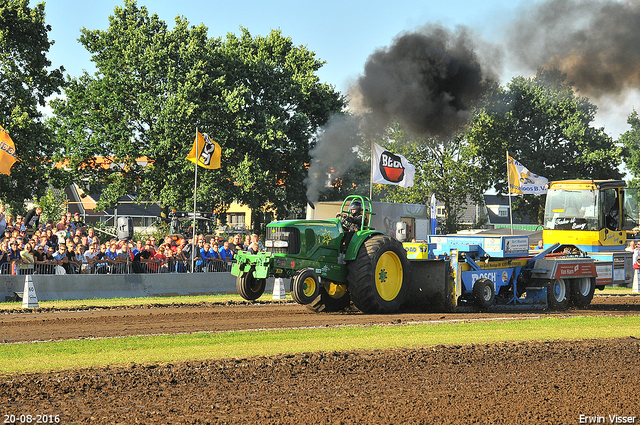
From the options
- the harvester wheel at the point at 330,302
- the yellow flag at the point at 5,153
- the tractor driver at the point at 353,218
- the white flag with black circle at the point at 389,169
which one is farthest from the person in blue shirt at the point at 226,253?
the tractor driver at the point at 353,218

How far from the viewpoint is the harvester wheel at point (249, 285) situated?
43.3 feet

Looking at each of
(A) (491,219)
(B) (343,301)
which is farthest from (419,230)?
(A) (491,219)

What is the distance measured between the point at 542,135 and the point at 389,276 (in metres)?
46.1

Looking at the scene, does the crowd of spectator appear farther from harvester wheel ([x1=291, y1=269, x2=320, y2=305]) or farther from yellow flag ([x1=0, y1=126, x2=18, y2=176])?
harvester wheel ([x1=291, y1=269, x2=320, y2=305])

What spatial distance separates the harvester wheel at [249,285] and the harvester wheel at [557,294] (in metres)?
7.06

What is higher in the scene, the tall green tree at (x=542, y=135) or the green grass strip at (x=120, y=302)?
the tall green tree at (x=542, y=135)

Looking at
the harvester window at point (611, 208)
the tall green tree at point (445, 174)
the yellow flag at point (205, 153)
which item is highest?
the tall green tree at point (445, 174)

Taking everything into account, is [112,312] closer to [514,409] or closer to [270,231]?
A: [270,231]

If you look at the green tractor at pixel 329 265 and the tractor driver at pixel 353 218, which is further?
the tractor driver at pixel 353 218

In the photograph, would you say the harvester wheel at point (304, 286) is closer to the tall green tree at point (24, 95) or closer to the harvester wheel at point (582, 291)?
the harvester wheel at point (582, 291)

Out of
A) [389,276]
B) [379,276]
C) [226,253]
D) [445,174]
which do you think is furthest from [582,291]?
[445,174]

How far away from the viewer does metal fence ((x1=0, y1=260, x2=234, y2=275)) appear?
707 inches

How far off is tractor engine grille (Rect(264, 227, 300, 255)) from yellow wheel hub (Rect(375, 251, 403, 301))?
5.80ft

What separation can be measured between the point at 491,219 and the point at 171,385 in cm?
8350
